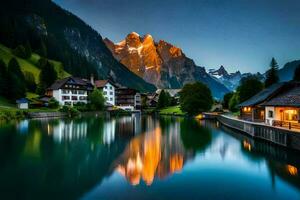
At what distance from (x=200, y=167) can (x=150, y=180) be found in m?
6.46

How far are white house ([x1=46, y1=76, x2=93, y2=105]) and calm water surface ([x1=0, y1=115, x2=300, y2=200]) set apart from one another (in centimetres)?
7796

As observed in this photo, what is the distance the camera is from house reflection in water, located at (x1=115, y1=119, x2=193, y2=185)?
20.8m

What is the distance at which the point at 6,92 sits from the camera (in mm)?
88438

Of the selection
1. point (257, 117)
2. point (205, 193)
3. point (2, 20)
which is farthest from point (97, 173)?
point (2, 20)

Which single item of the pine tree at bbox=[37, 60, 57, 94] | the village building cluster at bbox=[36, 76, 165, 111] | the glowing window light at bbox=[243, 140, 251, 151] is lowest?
the glowing window light at bbox=[243, 140, 251, 151]

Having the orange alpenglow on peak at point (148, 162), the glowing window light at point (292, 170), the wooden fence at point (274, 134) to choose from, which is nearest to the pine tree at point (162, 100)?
the wooden fence at point (274, 134)

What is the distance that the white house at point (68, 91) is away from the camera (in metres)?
110

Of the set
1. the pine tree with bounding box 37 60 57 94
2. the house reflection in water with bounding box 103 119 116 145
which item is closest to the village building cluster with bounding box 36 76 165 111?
the pine tree with bounding box 37 60 57 94

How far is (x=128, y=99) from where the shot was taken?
14588 centimetres

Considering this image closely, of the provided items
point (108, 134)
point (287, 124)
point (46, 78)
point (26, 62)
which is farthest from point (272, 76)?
point (26, 62)

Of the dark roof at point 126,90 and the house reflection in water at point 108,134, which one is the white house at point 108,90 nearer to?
the dark roof at point 126,90

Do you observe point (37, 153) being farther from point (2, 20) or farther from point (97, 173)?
point (2, 20)

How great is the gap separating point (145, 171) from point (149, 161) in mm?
3407

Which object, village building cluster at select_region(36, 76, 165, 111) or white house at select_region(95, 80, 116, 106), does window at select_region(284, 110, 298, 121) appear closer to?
village building cluster at select_region(36, 76, 165, 111)
